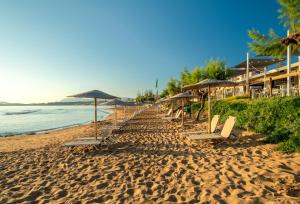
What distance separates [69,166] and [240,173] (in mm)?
4308

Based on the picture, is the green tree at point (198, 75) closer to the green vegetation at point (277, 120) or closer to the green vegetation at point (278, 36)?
the green vegetation at point (278, 36)

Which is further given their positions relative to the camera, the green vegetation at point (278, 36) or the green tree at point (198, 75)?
the green tree at point (198, 75)

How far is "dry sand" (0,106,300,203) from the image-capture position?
3.84 metres

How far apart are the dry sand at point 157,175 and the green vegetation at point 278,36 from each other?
5.79m

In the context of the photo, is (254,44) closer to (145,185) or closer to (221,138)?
(221,138)

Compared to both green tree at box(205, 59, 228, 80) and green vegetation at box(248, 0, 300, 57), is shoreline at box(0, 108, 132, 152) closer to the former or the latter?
green vegetation at box(248, 0, 300, 57)

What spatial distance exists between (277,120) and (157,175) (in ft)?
17.2

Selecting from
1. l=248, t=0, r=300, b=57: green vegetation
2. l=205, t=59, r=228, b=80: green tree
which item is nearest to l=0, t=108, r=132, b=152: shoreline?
l=248, t=0, r=300, b=57: green vegetation

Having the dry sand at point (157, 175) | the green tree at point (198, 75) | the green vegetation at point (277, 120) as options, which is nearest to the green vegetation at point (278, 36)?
the green vegetation at point (277, 120)

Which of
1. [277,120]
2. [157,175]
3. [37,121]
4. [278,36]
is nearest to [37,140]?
[157,175]

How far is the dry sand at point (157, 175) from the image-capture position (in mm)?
3844

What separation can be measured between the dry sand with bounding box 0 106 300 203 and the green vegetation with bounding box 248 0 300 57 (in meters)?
5.79

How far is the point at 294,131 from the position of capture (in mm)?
6414

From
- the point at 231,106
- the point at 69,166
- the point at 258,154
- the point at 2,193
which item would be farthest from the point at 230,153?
the point at 231,106
